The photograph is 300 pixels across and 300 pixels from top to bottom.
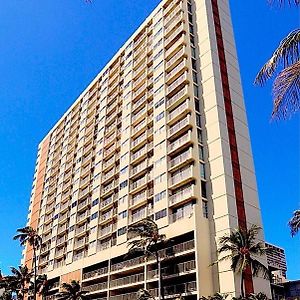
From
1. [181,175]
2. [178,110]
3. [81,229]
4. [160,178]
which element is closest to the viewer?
[181,175]

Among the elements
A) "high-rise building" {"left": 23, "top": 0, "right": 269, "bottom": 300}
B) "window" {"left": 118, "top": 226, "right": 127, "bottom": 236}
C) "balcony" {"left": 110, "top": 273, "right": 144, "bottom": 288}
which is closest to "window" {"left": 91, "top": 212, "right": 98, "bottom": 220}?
"high-rise building" {"left": 23, "top": 0, "right": 269, "bottom": 300}

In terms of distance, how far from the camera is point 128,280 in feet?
194

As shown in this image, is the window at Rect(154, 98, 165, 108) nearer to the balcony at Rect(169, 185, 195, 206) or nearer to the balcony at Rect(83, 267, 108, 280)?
the balcony at Rect(169, 185, 195, 206)

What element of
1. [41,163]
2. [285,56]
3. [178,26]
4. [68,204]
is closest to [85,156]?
[68,204]

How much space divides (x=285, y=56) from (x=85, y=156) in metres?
80.1

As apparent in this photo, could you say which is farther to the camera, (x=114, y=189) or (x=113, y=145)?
(x=113, y=145)

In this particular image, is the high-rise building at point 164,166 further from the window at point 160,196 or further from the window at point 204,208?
the window at point 204,208

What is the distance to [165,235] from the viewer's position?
175ft

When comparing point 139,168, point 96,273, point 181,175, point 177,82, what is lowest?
point 96,273

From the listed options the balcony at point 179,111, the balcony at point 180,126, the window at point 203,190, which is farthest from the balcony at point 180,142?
the window at point 203,190

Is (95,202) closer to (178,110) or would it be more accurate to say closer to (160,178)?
(160,178)

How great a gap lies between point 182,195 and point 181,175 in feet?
10.3

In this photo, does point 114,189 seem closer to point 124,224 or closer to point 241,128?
point 124,224

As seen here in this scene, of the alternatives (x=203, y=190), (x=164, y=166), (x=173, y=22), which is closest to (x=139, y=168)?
(x=164, y=166)
